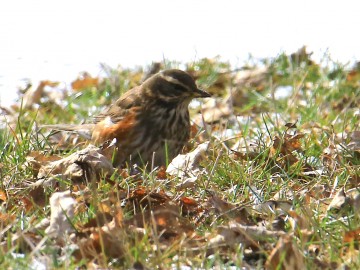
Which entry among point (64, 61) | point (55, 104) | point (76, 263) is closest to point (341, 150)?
point (76, 263)

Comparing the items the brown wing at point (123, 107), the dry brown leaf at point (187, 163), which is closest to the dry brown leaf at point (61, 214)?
the dry brown leaf at point (187, 163)

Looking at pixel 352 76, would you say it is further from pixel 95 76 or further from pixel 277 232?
pixel 277 232

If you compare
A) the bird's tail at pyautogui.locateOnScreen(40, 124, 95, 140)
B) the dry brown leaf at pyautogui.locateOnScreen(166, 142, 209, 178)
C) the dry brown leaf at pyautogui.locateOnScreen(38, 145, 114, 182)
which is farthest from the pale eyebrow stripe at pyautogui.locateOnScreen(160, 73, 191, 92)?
the dry brown leaf at pyautogui.locateOnScreen(38, 145, 114, 182)

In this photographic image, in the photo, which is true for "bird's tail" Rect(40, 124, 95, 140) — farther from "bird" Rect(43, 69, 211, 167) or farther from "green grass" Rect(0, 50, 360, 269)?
"green grass" Rect(0, 50, 360, 269)

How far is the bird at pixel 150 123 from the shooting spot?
8.38 metres

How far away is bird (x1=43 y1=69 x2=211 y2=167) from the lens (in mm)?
8375

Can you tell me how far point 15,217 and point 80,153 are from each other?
3.99 ft

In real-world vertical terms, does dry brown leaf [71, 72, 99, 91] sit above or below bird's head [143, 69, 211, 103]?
below

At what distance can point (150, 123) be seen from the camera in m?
8.60

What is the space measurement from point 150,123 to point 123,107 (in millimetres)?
344

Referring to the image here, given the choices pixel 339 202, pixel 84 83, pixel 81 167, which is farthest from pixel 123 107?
pixel 339 202

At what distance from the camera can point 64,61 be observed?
40.3 feet

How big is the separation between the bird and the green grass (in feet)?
0.98

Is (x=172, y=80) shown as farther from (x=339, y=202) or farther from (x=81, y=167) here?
(x=339, y=202)
